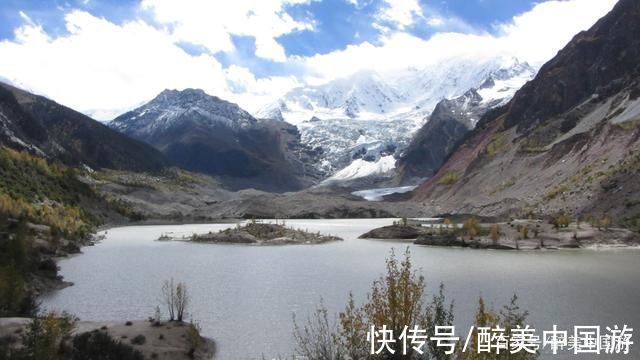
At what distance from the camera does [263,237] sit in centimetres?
11419

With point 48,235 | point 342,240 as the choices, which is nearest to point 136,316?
point 48,235

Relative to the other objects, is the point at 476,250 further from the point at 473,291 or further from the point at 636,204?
the point at 473,291

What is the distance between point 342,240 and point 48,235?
165 ft

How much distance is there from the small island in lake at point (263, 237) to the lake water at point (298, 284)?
16.3 metres

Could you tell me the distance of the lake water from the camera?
123 ft

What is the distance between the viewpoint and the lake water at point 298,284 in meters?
37.5

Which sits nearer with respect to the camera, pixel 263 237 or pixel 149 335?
pixel 149 335

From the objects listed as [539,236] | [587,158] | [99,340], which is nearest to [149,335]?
[99,340]

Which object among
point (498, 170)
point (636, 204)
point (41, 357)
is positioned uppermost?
point (498, 170)

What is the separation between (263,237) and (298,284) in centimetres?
5993

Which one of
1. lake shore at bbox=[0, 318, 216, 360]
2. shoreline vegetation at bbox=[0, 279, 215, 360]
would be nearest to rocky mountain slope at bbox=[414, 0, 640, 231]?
lake shore at bbox=[0, 318, 216, 360]

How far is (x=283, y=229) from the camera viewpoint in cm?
11981

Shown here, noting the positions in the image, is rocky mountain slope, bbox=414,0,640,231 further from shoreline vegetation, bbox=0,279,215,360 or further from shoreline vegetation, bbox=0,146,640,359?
shoreline vegetation, bbox=0,279,215,360

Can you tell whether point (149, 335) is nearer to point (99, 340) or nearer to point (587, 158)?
point (99, 340)
